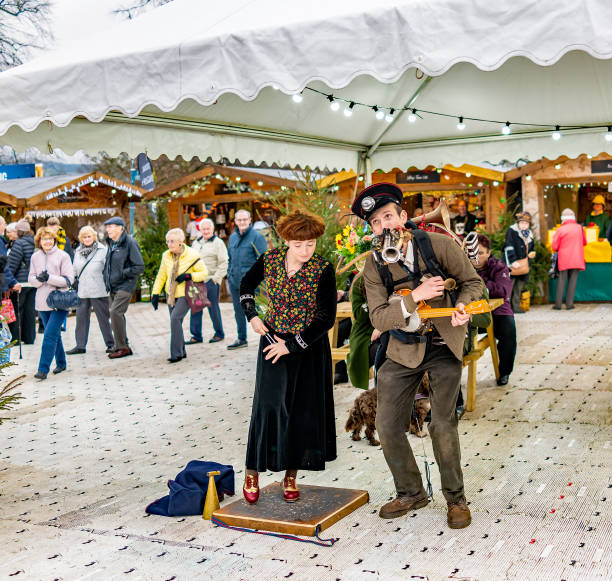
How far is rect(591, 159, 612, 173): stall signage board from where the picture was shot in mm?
15000

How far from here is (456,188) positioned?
16406mm

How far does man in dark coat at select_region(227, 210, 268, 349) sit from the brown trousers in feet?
20.9

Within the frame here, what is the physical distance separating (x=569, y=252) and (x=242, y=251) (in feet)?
22.6

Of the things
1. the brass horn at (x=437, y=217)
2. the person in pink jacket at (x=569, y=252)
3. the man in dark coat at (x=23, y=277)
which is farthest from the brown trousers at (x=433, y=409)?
the person in pink jacket at (x=569, y=252)

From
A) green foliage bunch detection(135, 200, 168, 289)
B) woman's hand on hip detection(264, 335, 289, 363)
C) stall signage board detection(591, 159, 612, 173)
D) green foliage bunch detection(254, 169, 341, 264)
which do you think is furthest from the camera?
green foliage bunch detection(135, 200, 168, 289)

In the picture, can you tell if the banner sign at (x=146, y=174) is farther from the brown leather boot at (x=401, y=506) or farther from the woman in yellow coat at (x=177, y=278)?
the brown leather boot at (x=401, y=506)

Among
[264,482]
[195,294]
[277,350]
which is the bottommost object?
[264,482]

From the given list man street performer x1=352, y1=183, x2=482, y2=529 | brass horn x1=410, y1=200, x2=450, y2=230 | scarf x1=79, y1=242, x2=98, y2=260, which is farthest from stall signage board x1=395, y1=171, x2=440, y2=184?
man street performer x1=352, y1=183, x2=482, y2=529

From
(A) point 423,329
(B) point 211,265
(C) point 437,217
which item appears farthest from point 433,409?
(B) point 211,265

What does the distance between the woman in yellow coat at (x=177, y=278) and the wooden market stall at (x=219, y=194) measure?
7.70m

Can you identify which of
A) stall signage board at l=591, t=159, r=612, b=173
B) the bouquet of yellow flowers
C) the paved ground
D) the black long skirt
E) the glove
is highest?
stall signage board at l=591, t=159, r=612, b=173

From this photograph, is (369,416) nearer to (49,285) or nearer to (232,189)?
(49,285)

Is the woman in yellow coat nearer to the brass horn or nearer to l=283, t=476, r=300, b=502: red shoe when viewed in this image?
the brass horn

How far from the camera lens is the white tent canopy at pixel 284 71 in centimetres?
356
